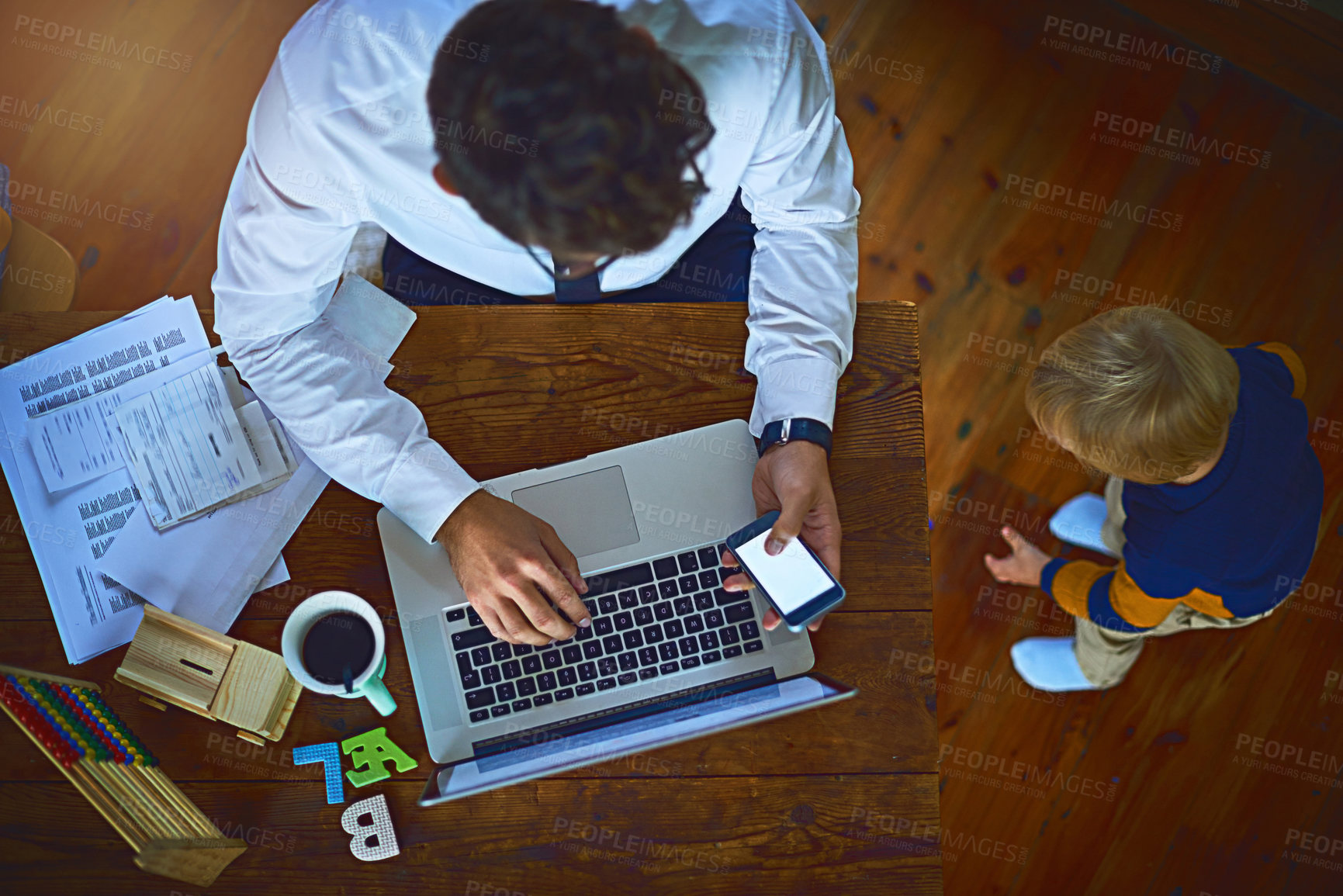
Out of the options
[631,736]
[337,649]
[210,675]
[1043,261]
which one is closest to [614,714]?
[631,736]

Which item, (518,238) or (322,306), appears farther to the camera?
(322,306)

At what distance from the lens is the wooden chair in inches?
47.4

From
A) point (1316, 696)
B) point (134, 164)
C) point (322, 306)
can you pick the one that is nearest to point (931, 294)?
point (1316, 696)

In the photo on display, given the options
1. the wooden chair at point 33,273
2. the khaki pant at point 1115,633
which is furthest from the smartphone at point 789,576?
the wooden chair at point 33,273

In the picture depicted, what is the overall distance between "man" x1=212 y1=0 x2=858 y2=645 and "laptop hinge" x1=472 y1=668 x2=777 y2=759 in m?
0.10

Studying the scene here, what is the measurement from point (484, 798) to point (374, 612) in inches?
11.1

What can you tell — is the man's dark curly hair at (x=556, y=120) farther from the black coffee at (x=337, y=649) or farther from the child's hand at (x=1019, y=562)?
the child's hand at (x=1019, y=562)

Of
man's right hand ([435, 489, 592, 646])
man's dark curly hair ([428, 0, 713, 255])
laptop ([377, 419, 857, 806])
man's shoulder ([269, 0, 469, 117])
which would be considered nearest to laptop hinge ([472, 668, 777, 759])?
laptop ([377, 419, 857, 806])

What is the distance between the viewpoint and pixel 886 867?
101cm

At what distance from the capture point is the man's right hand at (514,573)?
959 millimetres

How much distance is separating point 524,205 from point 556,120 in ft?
0.25

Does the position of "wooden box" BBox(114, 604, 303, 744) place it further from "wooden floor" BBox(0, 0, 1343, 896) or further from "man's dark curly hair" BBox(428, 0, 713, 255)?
"wooden floor" BBox(0, 0, 1343, 896)

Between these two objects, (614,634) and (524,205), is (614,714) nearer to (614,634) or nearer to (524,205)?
(614,634)

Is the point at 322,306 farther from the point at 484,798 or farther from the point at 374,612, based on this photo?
the point at 484,798
